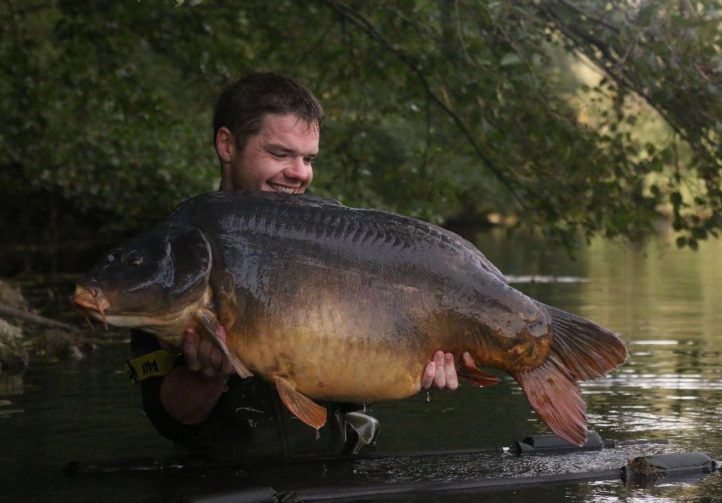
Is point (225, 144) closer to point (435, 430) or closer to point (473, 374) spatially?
point (473, 374)

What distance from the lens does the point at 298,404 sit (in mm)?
4926

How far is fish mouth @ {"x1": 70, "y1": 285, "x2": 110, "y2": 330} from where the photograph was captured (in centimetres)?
467

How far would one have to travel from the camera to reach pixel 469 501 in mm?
5562

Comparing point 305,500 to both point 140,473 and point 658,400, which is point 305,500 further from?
point 658,400

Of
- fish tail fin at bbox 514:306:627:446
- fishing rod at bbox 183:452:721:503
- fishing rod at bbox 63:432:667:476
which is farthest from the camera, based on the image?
fishing rod at bbox 63:432:667:476

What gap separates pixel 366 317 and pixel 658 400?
3933 mm

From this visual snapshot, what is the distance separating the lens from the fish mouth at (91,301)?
15.3ft

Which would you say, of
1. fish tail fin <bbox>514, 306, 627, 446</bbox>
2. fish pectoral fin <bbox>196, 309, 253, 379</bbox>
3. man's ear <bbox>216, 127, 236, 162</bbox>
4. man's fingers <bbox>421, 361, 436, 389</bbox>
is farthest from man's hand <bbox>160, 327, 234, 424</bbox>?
fish tail fin <bbox>514, 306, 627, 446</bbox>

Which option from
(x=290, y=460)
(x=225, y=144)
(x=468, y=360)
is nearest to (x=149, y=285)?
(x=468, y=360)

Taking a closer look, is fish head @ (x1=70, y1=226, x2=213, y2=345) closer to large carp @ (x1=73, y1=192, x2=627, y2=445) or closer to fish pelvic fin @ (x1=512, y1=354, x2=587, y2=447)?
large carp @ (x1=73, y1=192, x2=627, y2=445)

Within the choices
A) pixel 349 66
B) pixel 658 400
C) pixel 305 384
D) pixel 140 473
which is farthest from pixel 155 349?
pixel 349 66

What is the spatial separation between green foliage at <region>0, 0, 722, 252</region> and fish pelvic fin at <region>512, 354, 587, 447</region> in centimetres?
440

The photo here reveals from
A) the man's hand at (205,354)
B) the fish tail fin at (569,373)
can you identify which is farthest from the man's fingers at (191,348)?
the fish tail fin at (569,373)

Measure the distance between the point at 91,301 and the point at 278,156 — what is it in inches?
54.2
